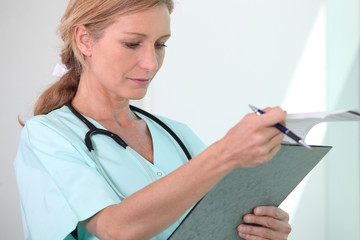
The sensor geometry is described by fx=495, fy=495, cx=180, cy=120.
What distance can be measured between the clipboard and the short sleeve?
0.18 metres

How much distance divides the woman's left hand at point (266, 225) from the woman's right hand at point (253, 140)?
0.29m

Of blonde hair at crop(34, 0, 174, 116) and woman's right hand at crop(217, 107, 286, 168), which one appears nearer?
woman's right hand at crop(217, 107, 286, 168)

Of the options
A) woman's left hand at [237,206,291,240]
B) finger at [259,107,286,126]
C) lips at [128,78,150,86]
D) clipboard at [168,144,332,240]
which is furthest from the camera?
lips at [128,78,150,86]

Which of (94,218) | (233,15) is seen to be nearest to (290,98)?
(233,15)

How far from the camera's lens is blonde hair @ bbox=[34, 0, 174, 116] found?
3.60 feet

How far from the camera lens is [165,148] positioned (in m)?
1.29

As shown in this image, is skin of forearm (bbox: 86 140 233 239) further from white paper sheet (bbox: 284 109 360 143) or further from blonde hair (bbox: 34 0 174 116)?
blonde hair (bbox: 34 0 174 116)

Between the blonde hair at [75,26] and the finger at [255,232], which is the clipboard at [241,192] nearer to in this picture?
the finger at [255,232]

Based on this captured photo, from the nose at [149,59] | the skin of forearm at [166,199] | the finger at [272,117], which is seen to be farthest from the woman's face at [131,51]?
the finger at [272,117]

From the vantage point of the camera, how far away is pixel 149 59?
112 centimetres

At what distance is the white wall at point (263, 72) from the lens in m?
2.51

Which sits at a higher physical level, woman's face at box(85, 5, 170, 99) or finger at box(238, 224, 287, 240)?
woman's face at box(85, 5, 170, 99)

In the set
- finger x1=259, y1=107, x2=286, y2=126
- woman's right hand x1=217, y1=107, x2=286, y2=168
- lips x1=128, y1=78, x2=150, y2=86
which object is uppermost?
lips x1=128, y1=78, x2=150, y2=86

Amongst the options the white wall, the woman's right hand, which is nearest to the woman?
the woman's right hand
